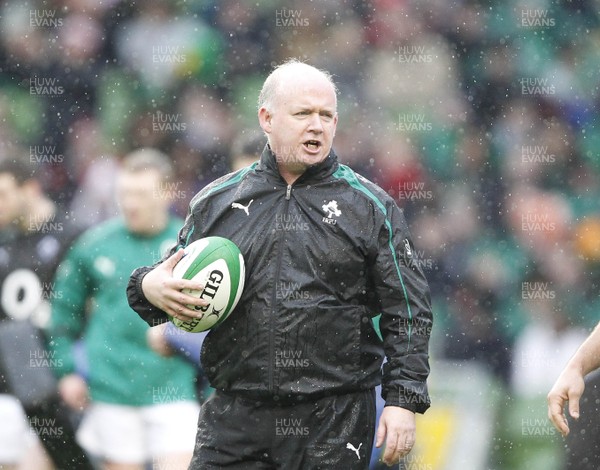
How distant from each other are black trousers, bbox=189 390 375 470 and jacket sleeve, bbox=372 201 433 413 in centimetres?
15

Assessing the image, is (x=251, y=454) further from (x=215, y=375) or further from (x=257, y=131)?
(x=257, y=131)

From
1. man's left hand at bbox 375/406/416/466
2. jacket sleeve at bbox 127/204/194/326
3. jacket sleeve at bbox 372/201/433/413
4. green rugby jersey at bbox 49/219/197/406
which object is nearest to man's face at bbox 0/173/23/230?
green rugby jersey at bbox 49/219/197/406

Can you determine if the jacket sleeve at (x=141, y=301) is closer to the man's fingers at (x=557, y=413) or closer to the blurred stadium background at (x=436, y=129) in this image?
the man's fingers at (x=557, y=413)

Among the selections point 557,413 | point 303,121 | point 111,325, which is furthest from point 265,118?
point 111,325

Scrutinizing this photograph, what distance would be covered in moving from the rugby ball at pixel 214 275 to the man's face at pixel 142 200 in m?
2.25

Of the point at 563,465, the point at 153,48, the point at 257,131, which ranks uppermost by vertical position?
the point at 153,48

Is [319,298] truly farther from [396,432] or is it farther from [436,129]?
[436,129]

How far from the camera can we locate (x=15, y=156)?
19.2 ft

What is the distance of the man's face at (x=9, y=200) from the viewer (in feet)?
19.2

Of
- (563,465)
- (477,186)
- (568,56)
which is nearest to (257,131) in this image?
(477,186)

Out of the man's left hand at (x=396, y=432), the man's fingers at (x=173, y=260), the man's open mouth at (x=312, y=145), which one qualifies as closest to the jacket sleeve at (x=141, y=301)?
the man's fingers at (x=173, y=260)

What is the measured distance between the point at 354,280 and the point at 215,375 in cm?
54

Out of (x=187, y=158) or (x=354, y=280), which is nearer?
(x=354, y=280)

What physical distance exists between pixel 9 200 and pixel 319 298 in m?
2.83
